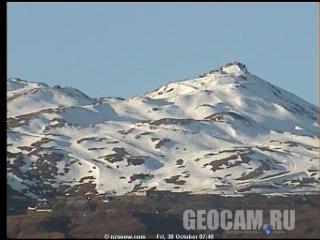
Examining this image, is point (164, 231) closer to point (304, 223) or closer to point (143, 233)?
point (143, 233)

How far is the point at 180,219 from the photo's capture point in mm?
189625
